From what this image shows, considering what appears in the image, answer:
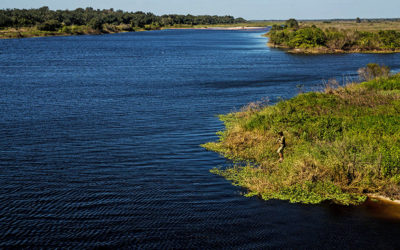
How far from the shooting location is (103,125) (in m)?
34.8

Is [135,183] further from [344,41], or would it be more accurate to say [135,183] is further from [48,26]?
[48,26]

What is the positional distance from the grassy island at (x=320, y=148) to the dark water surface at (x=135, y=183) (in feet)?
3.70

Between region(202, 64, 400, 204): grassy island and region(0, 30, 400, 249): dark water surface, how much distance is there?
113 centimetres

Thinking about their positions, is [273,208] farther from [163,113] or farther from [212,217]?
[163,113]

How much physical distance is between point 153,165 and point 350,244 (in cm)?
1311

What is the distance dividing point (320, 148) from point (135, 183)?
35.9ft

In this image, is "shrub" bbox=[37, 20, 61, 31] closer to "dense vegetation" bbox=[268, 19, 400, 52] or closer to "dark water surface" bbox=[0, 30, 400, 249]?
"dense vegetation" bbox=[268, 19, 400, 52]

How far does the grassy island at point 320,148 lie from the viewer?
21312 millimetres

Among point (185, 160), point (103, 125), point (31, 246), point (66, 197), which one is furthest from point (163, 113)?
point (31, 246)

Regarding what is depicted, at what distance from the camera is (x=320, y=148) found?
23.7 meters

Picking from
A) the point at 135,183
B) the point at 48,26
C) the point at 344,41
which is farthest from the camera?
the point at 48,26

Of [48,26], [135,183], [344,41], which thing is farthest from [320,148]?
[48,26]

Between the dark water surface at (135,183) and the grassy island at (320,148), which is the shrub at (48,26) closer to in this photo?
the dark water surface at (135,183)

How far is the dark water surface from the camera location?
17.8 meters
